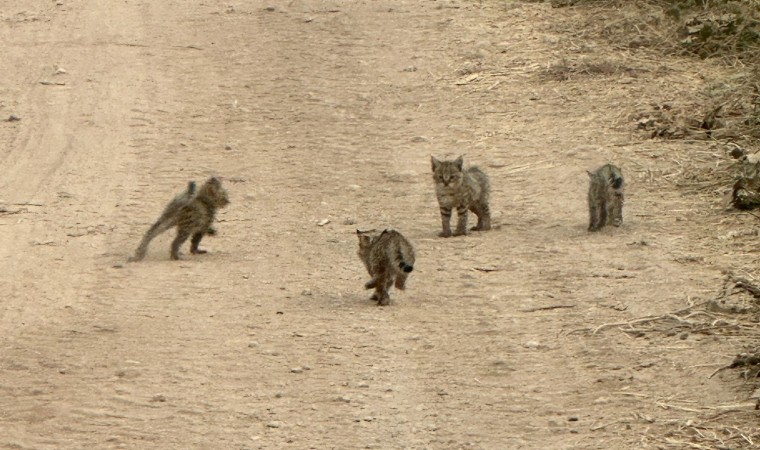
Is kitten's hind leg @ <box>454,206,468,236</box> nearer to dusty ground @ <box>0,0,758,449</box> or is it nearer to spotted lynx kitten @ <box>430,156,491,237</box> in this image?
spotted lynx kitten @ <box>430,156,491,237</box>

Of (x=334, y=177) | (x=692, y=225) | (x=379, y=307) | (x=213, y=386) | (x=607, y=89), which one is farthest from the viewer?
(x=607, y=89)

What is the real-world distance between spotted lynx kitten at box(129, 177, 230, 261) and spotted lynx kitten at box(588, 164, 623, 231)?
293 cm

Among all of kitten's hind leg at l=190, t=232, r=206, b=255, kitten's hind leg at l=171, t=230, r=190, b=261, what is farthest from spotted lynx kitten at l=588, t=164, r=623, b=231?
kitten's hind leg at l=171, t=230, r=190, b=261

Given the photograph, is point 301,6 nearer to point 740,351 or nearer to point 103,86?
point 103,86

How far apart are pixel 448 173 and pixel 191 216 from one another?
2.15 m

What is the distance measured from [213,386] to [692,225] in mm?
5120

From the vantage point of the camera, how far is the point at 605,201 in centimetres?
1234

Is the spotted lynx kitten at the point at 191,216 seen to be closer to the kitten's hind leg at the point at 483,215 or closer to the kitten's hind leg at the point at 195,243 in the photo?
the kitten's hind leg at the point at 195,243

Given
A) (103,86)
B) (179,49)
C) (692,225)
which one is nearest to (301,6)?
(179,49)

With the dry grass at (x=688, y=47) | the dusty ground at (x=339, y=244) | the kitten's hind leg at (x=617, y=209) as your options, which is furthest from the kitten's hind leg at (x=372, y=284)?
the dry grass at (x=688, y=47)

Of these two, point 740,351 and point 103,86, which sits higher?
point 103,86

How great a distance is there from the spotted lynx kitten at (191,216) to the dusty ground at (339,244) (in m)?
0.16

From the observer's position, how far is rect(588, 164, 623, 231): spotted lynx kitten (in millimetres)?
12328

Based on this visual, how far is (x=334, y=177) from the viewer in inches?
563
